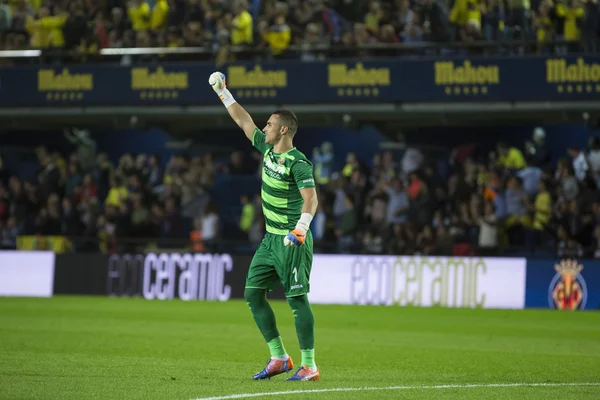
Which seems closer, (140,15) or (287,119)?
(287,119)

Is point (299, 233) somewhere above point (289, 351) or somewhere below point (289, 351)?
above

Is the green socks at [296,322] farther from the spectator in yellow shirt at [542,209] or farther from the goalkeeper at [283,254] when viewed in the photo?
the spectator in yellow shirt at [542,209]

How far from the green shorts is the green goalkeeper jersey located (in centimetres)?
13

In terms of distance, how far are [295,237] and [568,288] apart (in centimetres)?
1446

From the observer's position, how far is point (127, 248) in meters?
26.9

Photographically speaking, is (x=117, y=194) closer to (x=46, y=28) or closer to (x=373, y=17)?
(x=46, y=28)

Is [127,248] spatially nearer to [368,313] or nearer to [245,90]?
[245,90]

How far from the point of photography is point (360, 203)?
997 inches

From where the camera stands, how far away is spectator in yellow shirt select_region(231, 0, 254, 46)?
2623 centimetres

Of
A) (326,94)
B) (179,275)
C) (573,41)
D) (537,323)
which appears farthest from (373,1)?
(537,323)

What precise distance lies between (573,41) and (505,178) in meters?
3.32

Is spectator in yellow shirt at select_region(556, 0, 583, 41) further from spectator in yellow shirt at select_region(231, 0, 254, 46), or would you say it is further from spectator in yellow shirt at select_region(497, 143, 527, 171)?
spectator in yellow shirt at select_region(231, 0, 254, 46)

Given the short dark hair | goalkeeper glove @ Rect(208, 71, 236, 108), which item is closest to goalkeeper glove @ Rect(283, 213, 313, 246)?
the short dark hair

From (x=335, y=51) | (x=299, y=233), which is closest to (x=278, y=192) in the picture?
(x=299, y=233)
